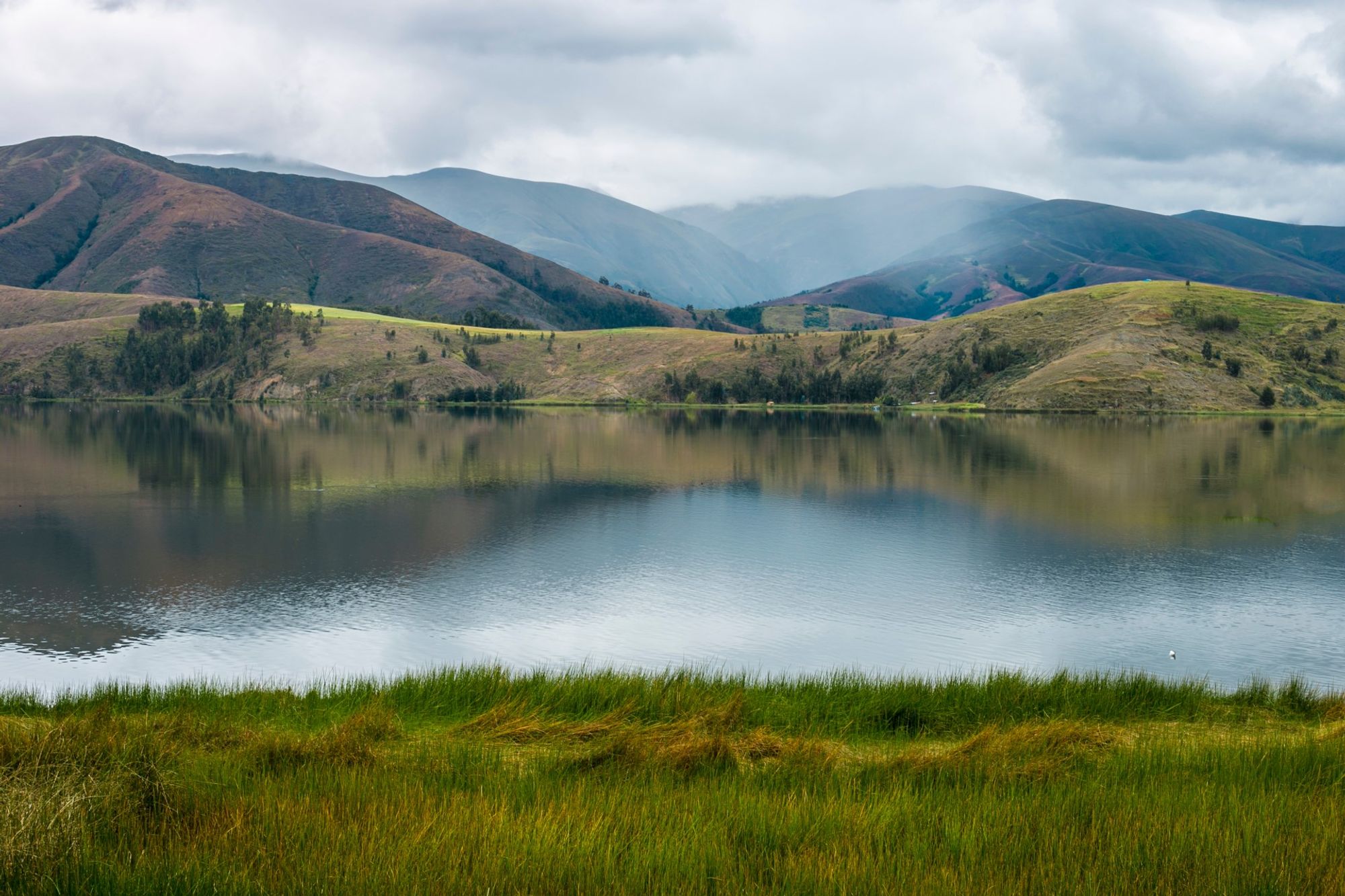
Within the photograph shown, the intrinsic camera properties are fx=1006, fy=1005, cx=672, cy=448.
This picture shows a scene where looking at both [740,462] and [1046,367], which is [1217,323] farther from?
[740,462]

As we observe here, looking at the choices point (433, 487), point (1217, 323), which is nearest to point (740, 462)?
point (433, 487)

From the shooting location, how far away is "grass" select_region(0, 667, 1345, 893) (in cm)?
→ 830

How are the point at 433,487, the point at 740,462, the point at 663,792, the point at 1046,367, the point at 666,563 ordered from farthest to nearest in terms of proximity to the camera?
the point at 1046,367 < the point at 740,462 < the point at 433,487 < the point at 666,563 < the point at 663,792

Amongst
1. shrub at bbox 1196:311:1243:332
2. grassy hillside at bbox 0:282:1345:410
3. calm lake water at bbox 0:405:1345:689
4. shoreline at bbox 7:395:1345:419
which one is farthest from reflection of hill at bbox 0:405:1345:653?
shrub at bbox 1196:311:1243:332

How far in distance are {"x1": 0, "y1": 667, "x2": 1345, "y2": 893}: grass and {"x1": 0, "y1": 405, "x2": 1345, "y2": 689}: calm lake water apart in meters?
5.95

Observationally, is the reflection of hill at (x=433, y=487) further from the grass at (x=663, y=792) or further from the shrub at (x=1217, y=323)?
the shrub at (x=1217, y=323)

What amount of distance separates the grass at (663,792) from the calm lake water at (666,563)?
19.5 ft

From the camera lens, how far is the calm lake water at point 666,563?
23609mm

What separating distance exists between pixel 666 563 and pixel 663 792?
24025 millimetres

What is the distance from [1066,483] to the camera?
2222 inches

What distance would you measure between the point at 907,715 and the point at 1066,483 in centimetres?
4448

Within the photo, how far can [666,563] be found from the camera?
3500cm

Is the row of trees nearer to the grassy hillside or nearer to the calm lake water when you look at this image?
the grassy hillside

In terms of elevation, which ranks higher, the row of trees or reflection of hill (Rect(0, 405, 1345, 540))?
the row of trees
